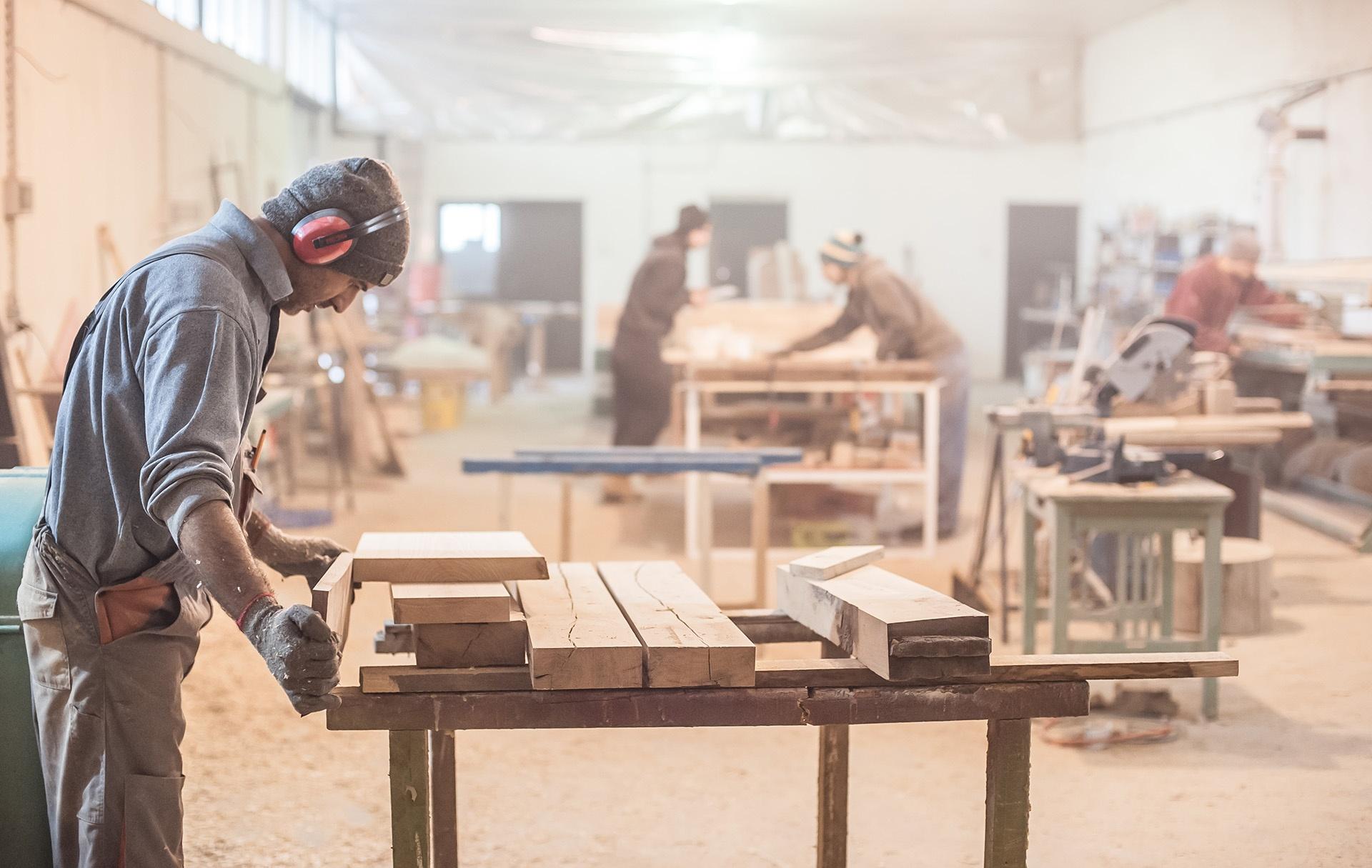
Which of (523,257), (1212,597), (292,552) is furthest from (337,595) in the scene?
(523,257)

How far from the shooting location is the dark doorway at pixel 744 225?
14.1 m

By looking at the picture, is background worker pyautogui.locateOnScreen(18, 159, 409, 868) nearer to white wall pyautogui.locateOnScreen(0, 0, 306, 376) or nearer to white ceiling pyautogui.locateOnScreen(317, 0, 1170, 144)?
white wall pyautogui.locateOnScreen(0, 0, 306, 376)

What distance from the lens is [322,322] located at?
9336mm

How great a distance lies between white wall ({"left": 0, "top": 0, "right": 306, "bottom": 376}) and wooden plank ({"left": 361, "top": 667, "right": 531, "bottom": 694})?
4.11 metres

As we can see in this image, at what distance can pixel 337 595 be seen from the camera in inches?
80.2

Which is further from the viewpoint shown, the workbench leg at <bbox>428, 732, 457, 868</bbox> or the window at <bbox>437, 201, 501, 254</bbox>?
the window at <bbox>437, 201, 501, 254</bbox>

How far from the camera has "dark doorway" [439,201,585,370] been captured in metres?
14.9

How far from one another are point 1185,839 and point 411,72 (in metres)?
10.7

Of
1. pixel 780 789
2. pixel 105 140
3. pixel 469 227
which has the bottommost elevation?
pixel 780 789

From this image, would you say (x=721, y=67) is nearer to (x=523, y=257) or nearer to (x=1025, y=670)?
(x=523, y=257)

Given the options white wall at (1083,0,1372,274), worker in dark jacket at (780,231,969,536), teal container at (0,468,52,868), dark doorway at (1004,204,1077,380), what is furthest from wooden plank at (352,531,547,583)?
dark doorway at (1004,204,1077,380)

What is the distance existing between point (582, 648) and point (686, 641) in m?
0.16

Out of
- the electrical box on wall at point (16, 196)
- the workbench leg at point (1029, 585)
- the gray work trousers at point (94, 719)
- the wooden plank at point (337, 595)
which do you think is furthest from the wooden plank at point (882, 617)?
the electrical box on wall at point (16, 196)

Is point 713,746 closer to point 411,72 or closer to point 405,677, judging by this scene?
point 405,677
